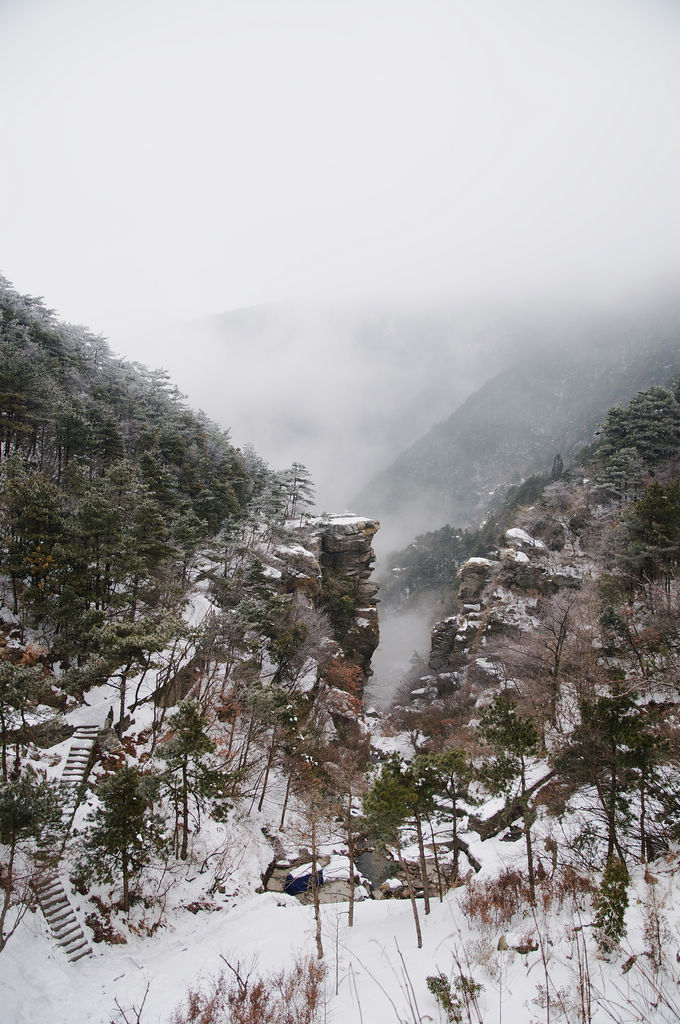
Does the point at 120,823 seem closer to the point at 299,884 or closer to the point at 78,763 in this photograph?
the point at 78,763

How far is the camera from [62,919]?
14.3 meters

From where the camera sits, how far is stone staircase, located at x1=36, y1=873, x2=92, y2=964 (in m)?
13.7

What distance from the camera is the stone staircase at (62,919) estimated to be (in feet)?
44.8

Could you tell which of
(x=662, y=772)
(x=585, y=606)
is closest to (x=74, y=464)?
(x=662, y=772)

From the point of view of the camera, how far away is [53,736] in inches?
730

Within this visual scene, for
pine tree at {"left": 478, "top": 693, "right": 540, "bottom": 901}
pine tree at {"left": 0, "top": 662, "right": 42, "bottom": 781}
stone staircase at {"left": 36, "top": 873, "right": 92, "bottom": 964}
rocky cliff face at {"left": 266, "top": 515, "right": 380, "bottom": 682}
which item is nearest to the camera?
pine tree at {"left": 0, "top": 662, "right": 42, "bottom": 781}

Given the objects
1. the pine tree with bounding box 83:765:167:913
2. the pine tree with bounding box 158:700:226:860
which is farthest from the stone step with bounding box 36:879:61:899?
the pine tree with bounding box 158:700:226:860

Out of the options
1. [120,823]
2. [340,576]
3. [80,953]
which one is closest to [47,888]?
[80,953]

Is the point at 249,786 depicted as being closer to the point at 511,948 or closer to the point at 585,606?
the point at 511,948

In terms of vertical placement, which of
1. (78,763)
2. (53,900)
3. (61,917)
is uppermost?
(78,763)

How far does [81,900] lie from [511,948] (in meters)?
14.8

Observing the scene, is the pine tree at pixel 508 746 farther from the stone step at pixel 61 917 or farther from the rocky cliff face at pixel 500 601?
the rocky cliff face at pixel 500 601

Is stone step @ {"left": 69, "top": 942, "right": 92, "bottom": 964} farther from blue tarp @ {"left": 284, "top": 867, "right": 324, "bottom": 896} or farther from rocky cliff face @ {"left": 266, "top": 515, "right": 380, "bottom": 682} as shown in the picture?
rocky cliff face @ {"left": 266, "top": 515, "right": 380, "bottom": 682}

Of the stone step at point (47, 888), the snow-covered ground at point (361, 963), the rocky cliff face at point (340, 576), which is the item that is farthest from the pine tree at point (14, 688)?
the rocky cliff face at point (340, 576)
